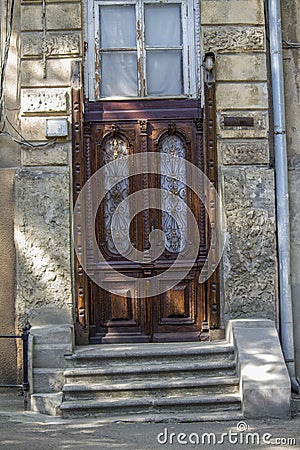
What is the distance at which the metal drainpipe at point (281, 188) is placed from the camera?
28.5 ft

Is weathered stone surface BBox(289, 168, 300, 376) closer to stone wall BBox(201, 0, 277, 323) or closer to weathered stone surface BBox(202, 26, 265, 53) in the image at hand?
stone wall BBox(201, 0, 277, 323)

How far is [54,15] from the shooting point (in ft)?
29.6

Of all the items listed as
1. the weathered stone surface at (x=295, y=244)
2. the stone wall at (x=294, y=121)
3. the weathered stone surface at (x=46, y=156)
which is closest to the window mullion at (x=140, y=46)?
the weathered stone surface at (x=46, y=156)

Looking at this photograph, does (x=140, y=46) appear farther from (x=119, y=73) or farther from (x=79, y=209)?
(x=79, y=209)

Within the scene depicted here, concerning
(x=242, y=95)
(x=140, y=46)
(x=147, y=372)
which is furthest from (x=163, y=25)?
(x=147, y=372)

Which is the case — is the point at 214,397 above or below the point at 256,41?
below

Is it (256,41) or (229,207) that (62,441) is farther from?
(256,41)

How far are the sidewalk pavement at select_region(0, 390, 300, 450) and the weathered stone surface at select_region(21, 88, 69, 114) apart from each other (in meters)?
3.32

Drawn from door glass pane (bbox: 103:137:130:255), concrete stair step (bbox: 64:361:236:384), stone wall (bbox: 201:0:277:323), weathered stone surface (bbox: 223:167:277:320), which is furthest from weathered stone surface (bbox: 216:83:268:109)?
concrete stair step (bbox: 64:361:236:384)

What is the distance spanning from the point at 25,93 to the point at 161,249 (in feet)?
7.54

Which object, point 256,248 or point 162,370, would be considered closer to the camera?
point 162,370

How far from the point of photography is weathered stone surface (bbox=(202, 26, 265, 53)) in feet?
29.4

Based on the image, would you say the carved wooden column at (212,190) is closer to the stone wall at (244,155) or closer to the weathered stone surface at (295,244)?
the stone wall at (244,155)

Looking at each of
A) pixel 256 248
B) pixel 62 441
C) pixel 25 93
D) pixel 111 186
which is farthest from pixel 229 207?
pixel 62 441
